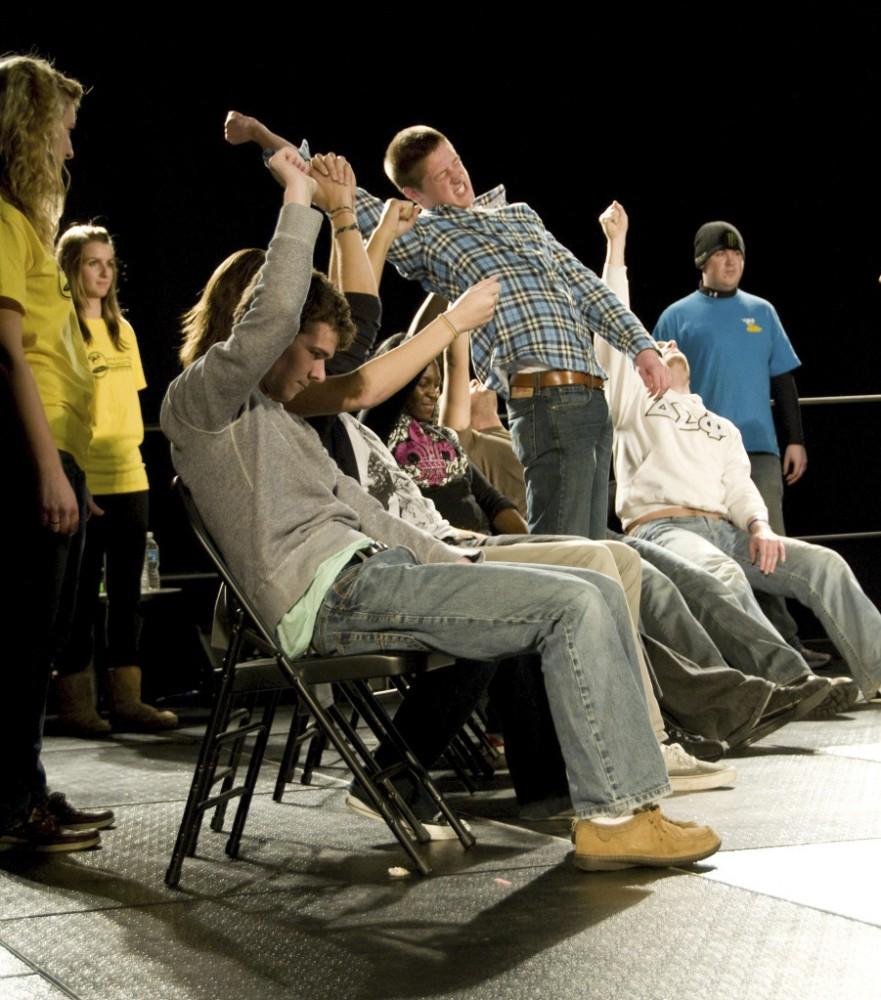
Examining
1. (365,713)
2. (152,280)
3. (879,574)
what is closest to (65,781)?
(365,713)

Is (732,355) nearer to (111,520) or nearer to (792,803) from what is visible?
(111,520)

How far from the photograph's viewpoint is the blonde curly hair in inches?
90.9

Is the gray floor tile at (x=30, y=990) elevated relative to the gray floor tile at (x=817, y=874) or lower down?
elevated

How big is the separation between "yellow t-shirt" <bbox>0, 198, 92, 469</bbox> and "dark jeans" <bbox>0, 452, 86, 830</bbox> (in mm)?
100

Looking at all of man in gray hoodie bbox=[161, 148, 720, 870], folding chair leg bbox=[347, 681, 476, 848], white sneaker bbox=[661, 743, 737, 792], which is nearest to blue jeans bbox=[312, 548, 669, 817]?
man in gray hoodie bbox=[161, 148, 720, 870]

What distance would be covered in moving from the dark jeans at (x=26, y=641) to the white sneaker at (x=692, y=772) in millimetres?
1146

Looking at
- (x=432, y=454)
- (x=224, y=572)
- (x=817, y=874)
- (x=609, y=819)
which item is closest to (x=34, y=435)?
(x=224, y=572)

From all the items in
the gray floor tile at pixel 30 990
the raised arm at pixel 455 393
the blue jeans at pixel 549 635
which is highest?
the raised arm at pixel 455 393

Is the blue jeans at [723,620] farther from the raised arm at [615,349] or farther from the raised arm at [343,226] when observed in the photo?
the raised arm at [343,226]

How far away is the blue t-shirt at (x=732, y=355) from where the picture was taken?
4.87 meters

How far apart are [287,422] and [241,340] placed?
216 millimetres

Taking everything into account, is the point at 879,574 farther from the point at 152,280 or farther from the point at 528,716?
the point at 528,716

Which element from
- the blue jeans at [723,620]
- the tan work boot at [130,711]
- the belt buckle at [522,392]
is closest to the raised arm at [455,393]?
the belt buckle at [522,392]

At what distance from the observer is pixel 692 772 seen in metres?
2.80
